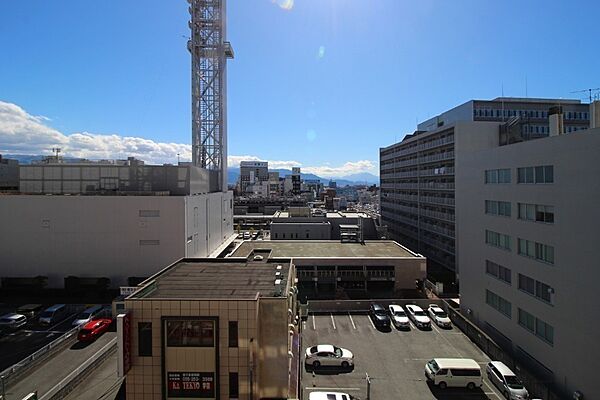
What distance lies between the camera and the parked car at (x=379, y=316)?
20.8 m

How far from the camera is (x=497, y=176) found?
19.2m

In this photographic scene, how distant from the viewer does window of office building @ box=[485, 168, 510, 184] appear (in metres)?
18.3

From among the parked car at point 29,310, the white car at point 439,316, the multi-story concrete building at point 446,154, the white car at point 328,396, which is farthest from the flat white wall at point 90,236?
the multi-story concrete building at point 446,154

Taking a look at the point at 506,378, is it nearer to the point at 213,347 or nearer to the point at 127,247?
the point at 213,347

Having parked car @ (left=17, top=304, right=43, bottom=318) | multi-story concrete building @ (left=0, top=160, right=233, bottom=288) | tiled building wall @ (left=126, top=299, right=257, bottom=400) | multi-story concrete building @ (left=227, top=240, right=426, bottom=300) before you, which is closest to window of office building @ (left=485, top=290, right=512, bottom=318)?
multi-story concrete building @ (left=227, top=240, right=426, bottom=300)

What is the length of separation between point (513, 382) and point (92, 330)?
19402 millimetres

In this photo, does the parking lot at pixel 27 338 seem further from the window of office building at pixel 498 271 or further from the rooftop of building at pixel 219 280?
the window of office building at pixel 498 271

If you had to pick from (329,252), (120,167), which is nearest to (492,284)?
(329,252)

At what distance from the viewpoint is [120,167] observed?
92.4ft

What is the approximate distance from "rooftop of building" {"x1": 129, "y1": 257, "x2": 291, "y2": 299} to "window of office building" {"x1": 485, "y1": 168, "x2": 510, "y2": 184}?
11.7 meters

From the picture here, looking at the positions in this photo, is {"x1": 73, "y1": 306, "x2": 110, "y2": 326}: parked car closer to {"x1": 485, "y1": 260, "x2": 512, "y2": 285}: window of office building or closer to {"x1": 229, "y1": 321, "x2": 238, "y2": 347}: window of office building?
{"x1": 229, "y1": 321, "x2": 238, "y2": 347}: window of office building

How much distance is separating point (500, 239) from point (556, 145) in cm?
616

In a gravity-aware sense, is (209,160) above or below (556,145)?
above

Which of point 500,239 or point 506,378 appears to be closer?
point 506,378
